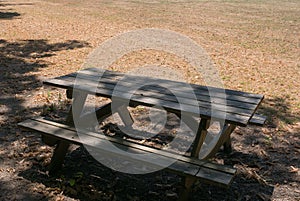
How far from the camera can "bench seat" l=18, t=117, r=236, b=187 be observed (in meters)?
2.61

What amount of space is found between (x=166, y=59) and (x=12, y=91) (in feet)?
12.3

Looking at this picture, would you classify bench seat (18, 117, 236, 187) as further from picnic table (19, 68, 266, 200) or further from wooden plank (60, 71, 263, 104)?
wooden plank (60, 71, 263, 104)

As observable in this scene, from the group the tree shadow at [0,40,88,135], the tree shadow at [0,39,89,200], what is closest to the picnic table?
the tree shadow at [0,39,89,200]

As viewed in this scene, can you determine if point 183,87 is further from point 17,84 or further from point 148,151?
point 17,84

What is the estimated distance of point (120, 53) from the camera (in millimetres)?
8828

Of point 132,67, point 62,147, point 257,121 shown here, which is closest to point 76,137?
point 62,147

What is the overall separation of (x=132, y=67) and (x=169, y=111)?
183 inches

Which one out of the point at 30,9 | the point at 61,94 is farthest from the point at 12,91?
the point at 30,9

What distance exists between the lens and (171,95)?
10.4 feet

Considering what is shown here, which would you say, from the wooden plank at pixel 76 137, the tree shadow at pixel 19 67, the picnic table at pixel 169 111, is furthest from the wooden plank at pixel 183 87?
the tree shadow at pixel 19 67

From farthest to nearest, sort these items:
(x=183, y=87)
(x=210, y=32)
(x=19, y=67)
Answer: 1. (x=210, y=32)
2. (x=19, y=67)
3. (x=183, y=87)

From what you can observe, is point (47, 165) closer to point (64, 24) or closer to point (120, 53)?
point (120, 53)

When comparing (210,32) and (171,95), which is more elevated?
(171,95)

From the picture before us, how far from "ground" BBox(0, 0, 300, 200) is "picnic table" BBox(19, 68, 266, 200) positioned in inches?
13.7
